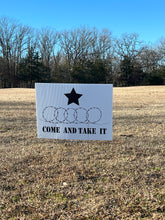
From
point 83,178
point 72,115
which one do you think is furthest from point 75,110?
point 83,178

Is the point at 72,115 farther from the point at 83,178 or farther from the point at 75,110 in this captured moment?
the point at 83,178

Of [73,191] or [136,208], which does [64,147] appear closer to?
[73,191]

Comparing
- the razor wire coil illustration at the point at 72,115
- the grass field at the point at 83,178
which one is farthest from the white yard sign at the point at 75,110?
the grass field at the point at 83,178

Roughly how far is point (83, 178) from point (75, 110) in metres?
1.00

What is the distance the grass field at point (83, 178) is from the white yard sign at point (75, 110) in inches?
17.3

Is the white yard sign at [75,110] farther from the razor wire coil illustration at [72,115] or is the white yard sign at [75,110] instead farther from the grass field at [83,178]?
the grass field at [83,178]

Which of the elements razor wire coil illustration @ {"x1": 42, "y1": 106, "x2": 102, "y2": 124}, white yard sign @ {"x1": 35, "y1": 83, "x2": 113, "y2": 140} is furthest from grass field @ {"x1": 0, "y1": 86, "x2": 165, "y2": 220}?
razor wire coil illustration @ {"x1": 42, "y1": 106, "x2": 102, "y2": 124}

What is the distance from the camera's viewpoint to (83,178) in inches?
108

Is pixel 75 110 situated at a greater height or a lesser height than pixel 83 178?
greater

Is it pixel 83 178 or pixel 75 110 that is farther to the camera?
pixel 75 110

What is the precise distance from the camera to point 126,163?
10.5ft

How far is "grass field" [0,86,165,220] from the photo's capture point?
2105mm

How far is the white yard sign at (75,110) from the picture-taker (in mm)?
3176

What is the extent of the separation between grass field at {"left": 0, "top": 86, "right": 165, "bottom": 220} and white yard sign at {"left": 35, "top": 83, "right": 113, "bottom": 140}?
1.44ft
